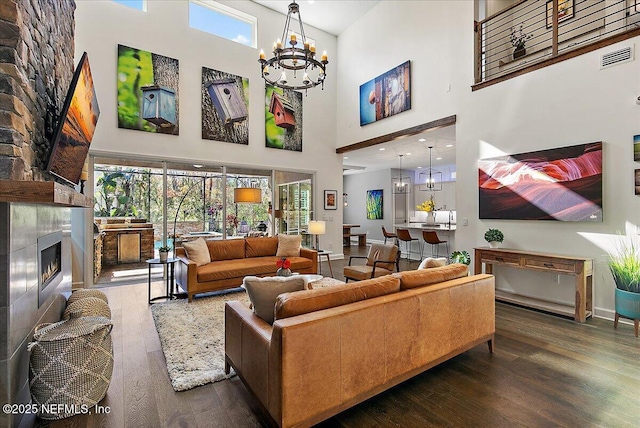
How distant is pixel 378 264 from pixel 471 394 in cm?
281

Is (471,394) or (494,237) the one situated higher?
(494,237)

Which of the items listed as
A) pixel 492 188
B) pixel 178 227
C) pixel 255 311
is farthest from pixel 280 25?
pixel 255 311

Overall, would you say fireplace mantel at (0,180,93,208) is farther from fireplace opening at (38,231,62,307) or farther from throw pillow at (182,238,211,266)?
throw pillow at (182,238,211,266)

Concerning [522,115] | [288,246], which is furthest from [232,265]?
[522,115]

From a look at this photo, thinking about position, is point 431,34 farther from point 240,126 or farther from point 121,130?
point 121,130

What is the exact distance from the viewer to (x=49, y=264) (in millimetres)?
2709

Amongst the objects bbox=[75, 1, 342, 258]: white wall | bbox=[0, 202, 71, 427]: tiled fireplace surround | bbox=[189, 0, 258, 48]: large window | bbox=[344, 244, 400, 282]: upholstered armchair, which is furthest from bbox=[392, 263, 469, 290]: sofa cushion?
bbox=[189, 0, 258, 48]: large window

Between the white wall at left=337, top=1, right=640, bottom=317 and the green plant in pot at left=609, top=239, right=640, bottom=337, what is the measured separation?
0.82 ft

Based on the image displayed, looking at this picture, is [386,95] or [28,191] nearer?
[28,191]

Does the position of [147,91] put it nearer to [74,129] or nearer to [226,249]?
[226,249]

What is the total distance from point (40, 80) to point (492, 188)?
218 inches

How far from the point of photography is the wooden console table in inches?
143

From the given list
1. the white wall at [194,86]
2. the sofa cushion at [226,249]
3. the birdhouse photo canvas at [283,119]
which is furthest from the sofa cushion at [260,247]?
the birdhouse photo canvas at [283,119]

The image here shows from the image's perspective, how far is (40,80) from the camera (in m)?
2.41
